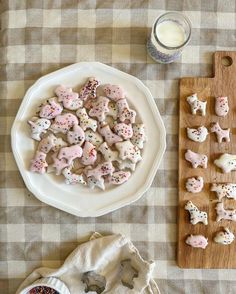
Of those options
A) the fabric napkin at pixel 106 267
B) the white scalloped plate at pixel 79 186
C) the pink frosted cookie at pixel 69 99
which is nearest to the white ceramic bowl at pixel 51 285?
the fabric napkin at pixel 106 267

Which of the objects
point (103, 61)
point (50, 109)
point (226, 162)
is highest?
point (103, 61)

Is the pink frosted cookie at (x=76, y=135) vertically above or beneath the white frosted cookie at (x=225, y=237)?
above

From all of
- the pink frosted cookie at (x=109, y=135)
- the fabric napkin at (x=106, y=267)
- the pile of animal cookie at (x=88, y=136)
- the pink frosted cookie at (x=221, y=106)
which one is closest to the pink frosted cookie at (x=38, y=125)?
the pile of animal cookie at (x=88, y=136)

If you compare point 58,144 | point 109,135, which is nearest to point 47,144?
point 58,144

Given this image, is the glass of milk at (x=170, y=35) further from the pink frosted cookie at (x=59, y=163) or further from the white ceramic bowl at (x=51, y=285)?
the white ceramic bowl at (x=51, y=285)

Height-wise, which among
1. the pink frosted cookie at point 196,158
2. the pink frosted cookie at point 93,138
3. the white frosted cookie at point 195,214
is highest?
the pink frosted cookie at point 93,138

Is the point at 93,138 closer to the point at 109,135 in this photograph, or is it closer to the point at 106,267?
the point at 109,135
